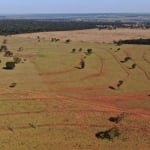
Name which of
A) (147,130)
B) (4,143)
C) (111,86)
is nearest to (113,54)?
(111,86)

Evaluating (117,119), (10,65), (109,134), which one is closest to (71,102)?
(117,119)

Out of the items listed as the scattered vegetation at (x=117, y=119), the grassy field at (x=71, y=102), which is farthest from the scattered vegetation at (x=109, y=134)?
the scattered vegetation at (x=117, y=119)

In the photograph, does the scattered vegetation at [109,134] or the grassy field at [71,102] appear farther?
the scattered vegetation at [109,134]

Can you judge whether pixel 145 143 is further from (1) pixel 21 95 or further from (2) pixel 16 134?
(1) pixel 21 95

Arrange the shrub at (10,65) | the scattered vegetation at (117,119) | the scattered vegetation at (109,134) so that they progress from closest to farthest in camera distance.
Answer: the scattered vegetation at (109,134) → the scattered vegetation at (117,119) → the shrub at (10,65)

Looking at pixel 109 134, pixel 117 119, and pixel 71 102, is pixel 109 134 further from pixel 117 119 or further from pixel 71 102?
pixel 71 102

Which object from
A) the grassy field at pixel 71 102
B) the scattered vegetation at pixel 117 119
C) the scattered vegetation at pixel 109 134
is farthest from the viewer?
the scattered vegetation at pixel 117 119

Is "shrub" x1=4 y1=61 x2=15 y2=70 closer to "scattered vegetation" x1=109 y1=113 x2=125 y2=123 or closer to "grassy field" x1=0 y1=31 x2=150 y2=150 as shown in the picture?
"grassy field" x1=0 y1=31 x2=150 y2=150

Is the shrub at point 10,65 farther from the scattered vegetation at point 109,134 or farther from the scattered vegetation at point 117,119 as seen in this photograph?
the scattered vegetation at point 109,134
